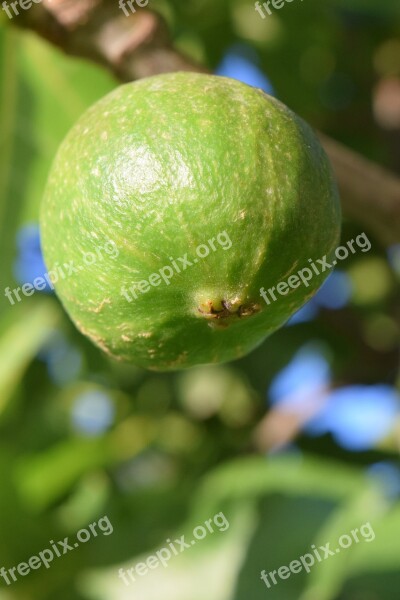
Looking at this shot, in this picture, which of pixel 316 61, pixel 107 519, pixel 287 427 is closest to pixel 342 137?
pixel 316 61

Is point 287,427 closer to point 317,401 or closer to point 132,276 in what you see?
point 317,401
